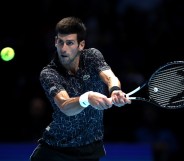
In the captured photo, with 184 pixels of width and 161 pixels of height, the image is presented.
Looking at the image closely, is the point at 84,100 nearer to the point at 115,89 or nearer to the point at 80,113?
the point at 115,89

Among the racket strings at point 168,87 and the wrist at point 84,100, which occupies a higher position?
the wrist at point 84,100

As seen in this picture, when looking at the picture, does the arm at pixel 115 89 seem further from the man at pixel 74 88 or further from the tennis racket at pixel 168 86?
the tennis racket at pixel 168 86

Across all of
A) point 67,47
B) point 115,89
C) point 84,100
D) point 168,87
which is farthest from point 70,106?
point 168,87

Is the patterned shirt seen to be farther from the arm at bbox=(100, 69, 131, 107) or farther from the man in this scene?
the arm at bbox=(100, 69, 131, 107)

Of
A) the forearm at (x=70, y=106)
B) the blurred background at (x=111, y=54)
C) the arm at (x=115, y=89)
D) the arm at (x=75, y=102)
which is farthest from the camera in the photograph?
the blurred background at (x=111, y=54)

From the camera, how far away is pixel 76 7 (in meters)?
10.8

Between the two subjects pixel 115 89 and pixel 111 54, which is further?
pixel 111 54

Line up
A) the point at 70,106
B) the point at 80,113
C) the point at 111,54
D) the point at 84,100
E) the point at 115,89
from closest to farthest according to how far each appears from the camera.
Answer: the point at 84,100
the point at 70,106
the point at 115,89
the point at 80,113
the point at 111,54

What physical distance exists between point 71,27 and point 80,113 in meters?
0.90

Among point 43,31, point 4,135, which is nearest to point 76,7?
point 43,31

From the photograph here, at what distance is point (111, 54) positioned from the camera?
9.87 meters

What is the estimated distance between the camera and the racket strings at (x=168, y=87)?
5.99 m

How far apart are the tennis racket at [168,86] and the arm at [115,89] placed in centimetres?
41

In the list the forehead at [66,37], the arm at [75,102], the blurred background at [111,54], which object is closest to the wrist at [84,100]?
the arm at [75,102]
